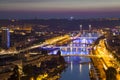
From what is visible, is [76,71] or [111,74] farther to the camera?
[76,71]

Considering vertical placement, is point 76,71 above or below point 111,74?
below

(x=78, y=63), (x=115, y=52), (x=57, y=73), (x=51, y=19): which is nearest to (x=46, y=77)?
(x=57, y=73)

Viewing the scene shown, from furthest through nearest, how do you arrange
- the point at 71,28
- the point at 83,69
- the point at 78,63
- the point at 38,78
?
the point at 71,28, the point at 78,63, the point at 83,69, the point at 38,78

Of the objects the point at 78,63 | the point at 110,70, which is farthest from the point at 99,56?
Result: the point at 110,70

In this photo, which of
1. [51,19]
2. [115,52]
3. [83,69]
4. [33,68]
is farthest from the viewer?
[51,19]

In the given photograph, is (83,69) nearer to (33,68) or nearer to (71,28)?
(33,68)

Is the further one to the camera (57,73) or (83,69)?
(83,69)

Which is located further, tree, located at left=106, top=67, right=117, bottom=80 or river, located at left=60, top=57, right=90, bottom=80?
river, located at left=60, top=57, right=90, bottom=80

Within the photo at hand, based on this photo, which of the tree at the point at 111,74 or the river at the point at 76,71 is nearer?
the tree at the point at 111,74

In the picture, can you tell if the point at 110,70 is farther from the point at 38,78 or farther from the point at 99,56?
the point at 99,56

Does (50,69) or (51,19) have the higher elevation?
(51,19)
